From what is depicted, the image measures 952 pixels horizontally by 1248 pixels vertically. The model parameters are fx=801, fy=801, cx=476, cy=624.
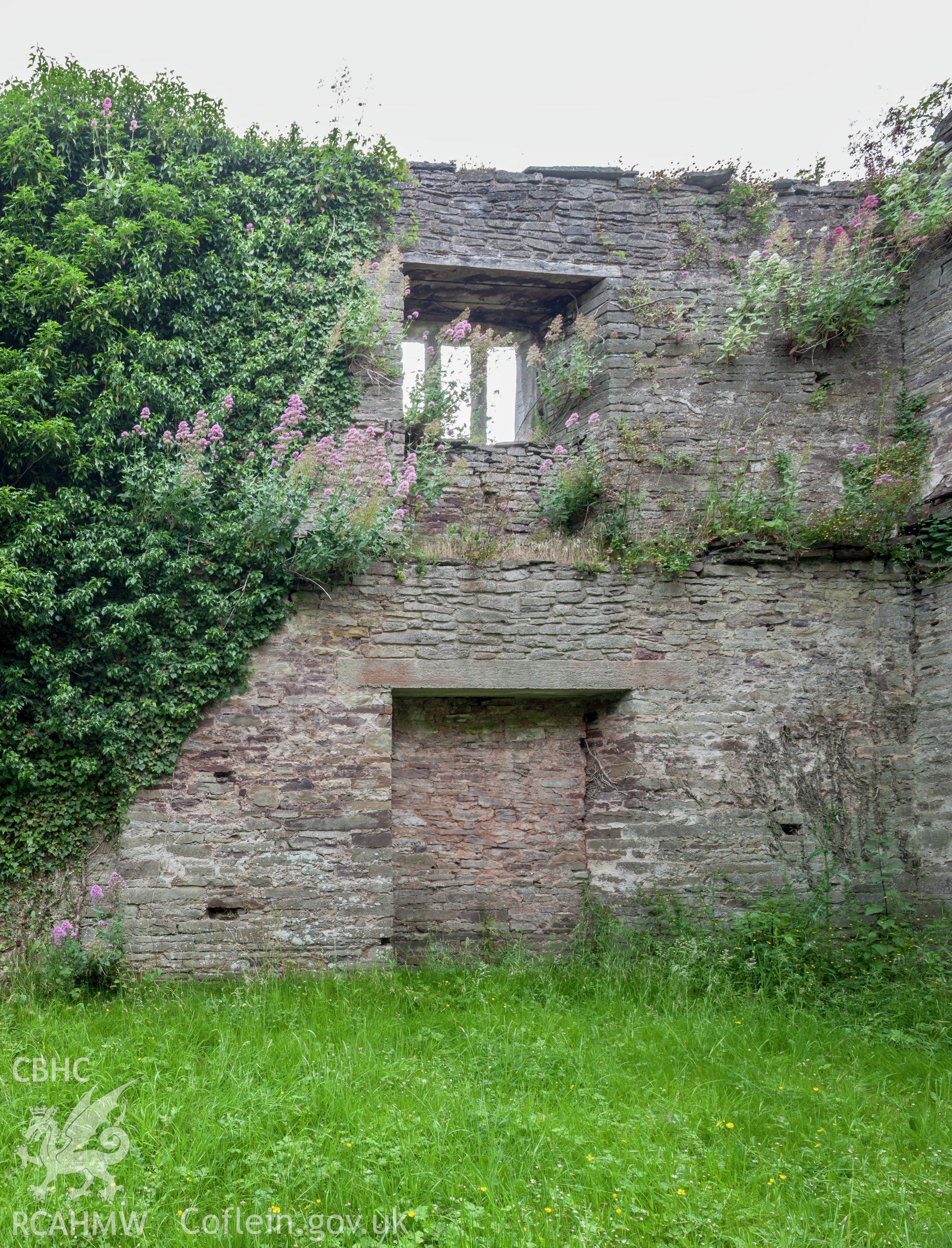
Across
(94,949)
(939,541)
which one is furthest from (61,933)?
(939,541)

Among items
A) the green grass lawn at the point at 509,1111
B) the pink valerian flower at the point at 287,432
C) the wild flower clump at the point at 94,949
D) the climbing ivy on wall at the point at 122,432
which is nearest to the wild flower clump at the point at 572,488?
the climbing ivy on wall at the point at 122,432

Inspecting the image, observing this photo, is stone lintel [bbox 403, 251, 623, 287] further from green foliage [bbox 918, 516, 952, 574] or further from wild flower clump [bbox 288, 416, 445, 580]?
green foliage [bbox 918, 516, 952, 574]

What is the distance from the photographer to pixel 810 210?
862cm

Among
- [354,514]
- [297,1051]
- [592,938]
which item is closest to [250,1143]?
[297,1051]

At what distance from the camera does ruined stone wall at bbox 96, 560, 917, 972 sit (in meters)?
6.07

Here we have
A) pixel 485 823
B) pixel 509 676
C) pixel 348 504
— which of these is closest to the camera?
pixel 348 504

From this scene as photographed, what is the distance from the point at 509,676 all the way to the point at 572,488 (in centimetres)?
222

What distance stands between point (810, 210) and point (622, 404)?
308 centimetres

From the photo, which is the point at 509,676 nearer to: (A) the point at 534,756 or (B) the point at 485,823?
(A) the point at 534,756

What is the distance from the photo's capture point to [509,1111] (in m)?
3.77

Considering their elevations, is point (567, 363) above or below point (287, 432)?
above

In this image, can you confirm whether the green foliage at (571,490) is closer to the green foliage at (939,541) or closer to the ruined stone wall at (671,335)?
the ruined stone wall at (671,335)

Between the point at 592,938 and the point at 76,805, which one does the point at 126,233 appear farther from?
the point at 592,938

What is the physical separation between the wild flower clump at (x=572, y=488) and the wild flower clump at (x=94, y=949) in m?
4.95
